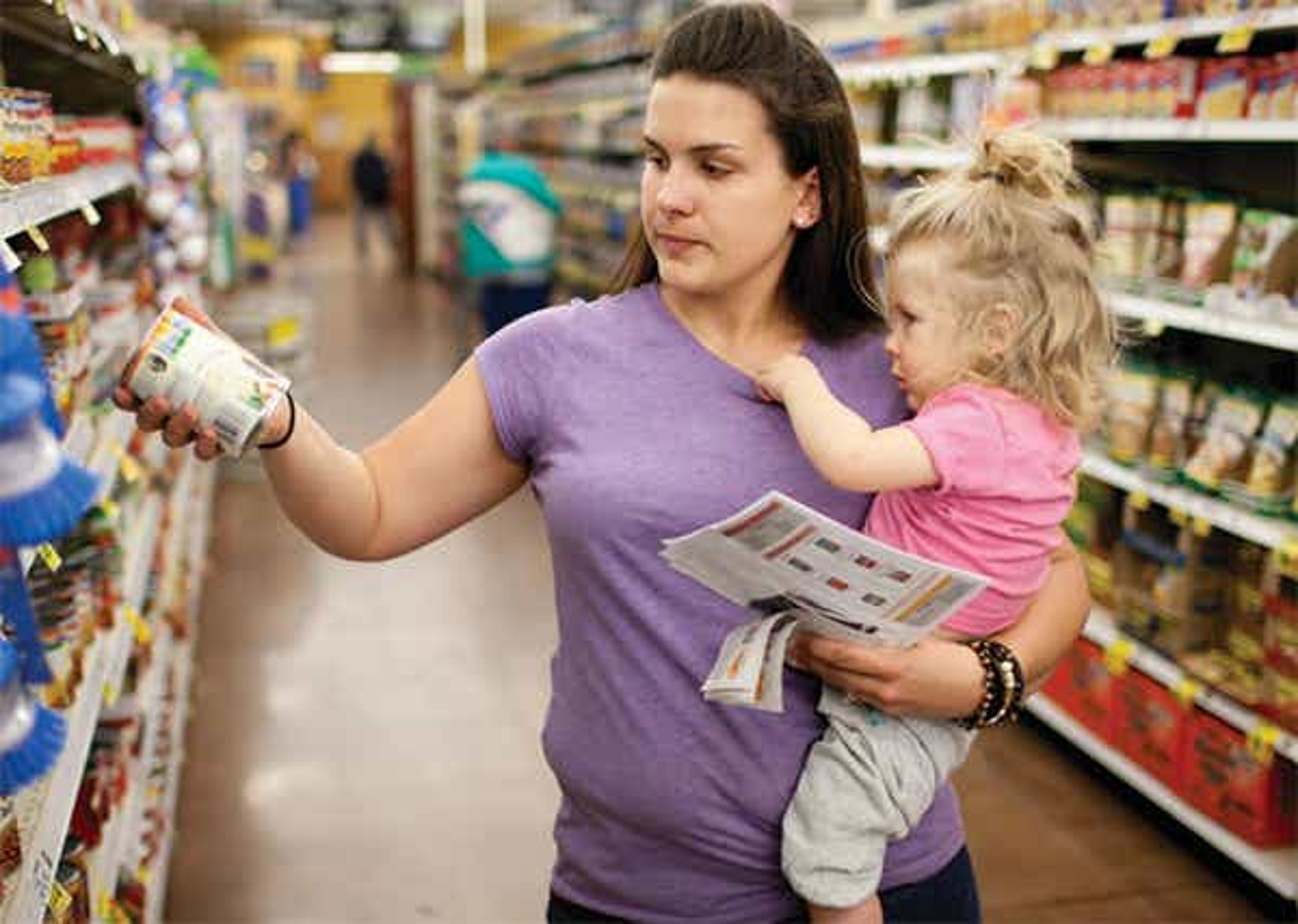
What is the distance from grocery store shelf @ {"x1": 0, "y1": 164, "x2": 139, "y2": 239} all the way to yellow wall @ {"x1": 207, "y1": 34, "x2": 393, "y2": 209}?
23641 mm

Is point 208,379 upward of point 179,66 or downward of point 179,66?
downward

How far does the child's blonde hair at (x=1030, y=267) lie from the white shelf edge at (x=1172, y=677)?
1.76 metres

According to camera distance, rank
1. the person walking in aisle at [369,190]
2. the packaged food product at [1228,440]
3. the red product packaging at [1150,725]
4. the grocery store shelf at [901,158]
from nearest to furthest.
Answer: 1. the packaged food product at [1228,440]
2. the red product packaging at [1150,725]
3. the grocery store shelf at [901,158]
4. the person walking in aisle at [369,190]

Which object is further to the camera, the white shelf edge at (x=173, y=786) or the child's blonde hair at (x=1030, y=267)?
the white shelf edge at (x=173, y=786)

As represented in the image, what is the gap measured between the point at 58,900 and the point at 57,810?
0.15 m

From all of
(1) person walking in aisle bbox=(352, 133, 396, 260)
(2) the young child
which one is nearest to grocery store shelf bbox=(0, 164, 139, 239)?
(2) the young child

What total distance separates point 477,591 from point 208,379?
415cm

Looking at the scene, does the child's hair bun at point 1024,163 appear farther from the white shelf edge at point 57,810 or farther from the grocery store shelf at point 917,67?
the grocery store shelf at point 917,67

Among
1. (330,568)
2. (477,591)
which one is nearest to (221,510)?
(330,568)

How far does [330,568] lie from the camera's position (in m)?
5.66

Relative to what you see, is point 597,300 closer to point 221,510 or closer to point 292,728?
point 292,728

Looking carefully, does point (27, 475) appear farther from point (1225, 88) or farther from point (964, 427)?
point (1225, 88)

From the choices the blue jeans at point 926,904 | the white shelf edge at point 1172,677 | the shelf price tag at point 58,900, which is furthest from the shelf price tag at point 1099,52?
the shelf price tag at point 58,900

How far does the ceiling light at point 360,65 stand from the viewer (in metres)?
26.4
